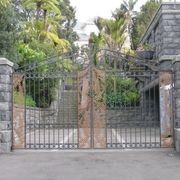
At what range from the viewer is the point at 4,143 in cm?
1147

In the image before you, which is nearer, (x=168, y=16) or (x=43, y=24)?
(x=168, y=16)

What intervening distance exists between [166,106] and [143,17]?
81.9 feet

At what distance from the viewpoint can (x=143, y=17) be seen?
36.2 metres

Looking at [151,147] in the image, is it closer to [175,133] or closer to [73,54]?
[175,133]

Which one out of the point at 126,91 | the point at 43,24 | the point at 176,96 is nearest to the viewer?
the point at 176,96

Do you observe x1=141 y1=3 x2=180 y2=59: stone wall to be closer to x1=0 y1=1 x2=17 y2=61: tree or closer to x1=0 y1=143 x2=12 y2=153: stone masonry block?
x1=0 y1=1 x2=17 y2=61: tree

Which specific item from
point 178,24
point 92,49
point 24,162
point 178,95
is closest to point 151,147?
point 178,95

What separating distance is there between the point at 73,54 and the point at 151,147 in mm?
3419

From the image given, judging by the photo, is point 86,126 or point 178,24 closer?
point 86,126

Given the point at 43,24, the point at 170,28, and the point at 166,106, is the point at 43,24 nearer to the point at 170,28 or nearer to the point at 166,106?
the point at 170,28

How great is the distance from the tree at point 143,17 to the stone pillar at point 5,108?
2315 centimetres

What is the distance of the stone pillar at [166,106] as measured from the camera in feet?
39.5

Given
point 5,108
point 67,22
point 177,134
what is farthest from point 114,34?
point 5,108

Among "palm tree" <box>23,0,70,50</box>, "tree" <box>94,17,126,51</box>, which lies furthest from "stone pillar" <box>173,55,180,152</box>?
"tree" <box>94,17,126,51</box>
